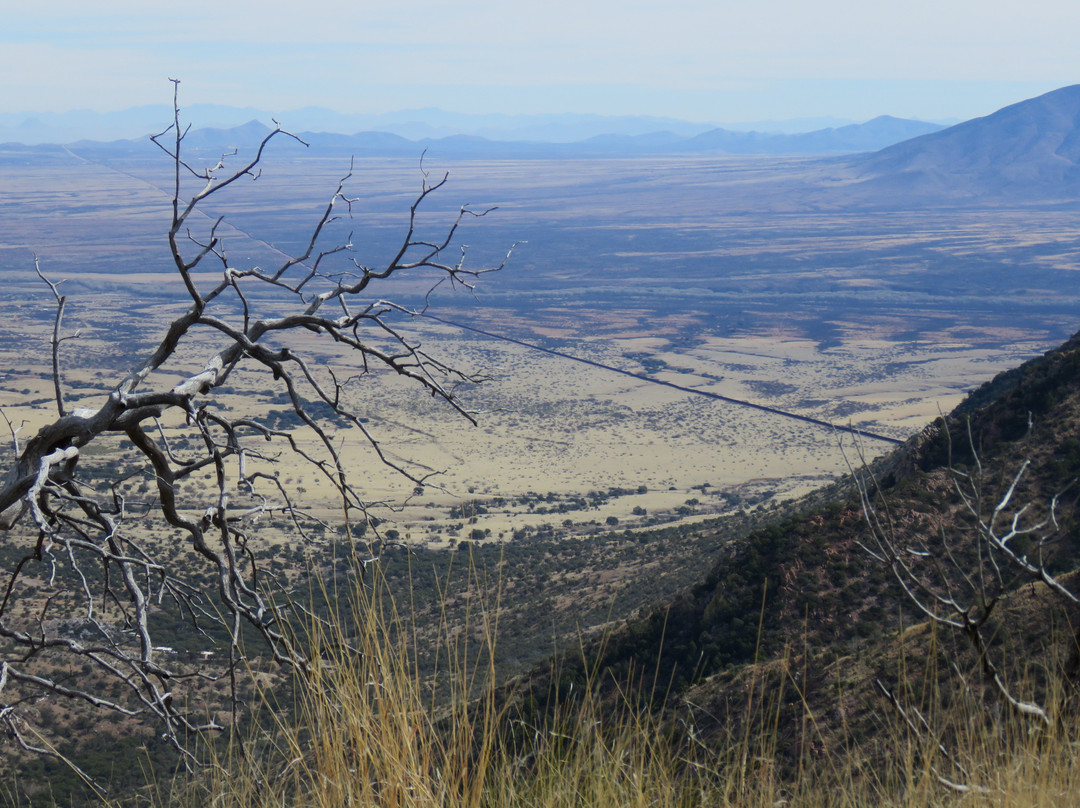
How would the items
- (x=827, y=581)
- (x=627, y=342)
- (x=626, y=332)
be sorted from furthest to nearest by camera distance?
(x=626, y=332), (x=627, y=342), (x=827, y=581)

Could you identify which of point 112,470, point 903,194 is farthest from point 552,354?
point 903,194

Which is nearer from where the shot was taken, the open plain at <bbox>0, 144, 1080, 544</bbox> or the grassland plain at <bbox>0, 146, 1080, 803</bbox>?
the grassland plain at <bbox>0, 146, 1080, 803</bbox>

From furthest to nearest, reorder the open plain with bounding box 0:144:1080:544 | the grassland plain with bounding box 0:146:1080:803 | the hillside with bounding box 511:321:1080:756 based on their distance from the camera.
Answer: the open plain with bounding box 0:144:1080:544 → the grassland plain with bounding box 0:146:1080:803 → the hillside with bounding box 511:321:1080:756

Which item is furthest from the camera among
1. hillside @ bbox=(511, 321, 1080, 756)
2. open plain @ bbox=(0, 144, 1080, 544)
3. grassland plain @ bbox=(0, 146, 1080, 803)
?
open plain @ bbox=(0, 144, 1080, 544)

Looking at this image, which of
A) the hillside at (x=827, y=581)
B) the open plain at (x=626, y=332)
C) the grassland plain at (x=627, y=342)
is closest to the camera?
the hillside at (x=827, y=581)

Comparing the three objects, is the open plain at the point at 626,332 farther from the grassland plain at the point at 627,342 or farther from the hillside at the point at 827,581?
the hillside at the point at 827,581

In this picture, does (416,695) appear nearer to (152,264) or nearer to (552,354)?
(552,354)

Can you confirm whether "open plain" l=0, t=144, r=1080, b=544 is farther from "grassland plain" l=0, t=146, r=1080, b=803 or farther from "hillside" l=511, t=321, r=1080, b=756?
"hillside" l=511, t=321, r=1080, b=756

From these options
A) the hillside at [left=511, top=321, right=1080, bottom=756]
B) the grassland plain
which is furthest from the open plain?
the hillside at [left=511, top=321, right=1080, bottom=756]

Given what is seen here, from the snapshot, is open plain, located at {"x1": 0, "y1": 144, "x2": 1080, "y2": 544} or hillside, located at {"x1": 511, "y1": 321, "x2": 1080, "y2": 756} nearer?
hillside, located at {"x1": 511, "y1": 321, "x2": 1080, "y2": 756}

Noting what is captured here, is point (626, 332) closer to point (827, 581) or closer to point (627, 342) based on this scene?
point (627, 342)

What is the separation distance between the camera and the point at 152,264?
116 metres

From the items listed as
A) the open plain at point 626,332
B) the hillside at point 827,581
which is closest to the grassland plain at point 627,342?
the open plain at point 626,332

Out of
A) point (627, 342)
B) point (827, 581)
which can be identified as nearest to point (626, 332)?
point (627, 342)
